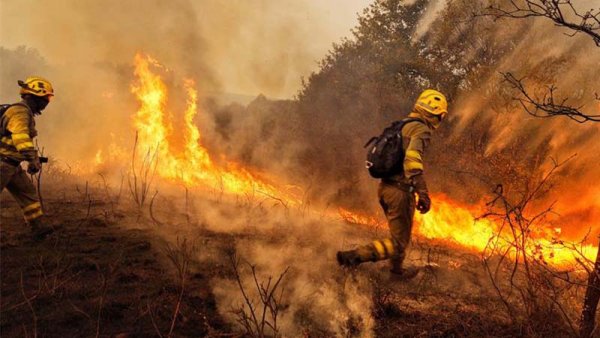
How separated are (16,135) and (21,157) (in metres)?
0.30

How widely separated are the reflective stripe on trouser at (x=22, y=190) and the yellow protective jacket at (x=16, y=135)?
0.16 meters

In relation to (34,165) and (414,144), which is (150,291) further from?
(414,144)

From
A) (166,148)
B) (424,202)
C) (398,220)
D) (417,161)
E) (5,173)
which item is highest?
(166,148)

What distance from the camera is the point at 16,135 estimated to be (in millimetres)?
5426

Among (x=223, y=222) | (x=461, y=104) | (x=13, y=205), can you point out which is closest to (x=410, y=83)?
(x=461, y=104)

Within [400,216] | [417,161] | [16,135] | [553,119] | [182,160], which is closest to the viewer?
[417,161]

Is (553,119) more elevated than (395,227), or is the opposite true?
(553,119)

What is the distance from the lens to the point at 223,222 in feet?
24.3

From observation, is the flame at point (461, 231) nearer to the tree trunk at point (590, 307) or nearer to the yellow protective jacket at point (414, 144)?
the yellow protective jacket at point (414, 144)

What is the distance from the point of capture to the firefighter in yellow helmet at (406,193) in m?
4.56

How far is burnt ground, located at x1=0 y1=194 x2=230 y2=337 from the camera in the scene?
3.58 m

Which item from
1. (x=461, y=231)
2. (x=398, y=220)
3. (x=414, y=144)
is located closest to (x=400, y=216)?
(x=398, y=220)

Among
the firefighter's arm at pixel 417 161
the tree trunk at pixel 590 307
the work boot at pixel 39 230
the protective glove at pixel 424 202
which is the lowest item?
the work boot at pixel 39 230

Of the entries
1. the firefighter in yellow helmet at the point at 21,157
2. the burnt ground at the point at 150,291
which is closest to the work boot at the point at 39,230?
the firefighter in yellow helmet at the point at 21,157
